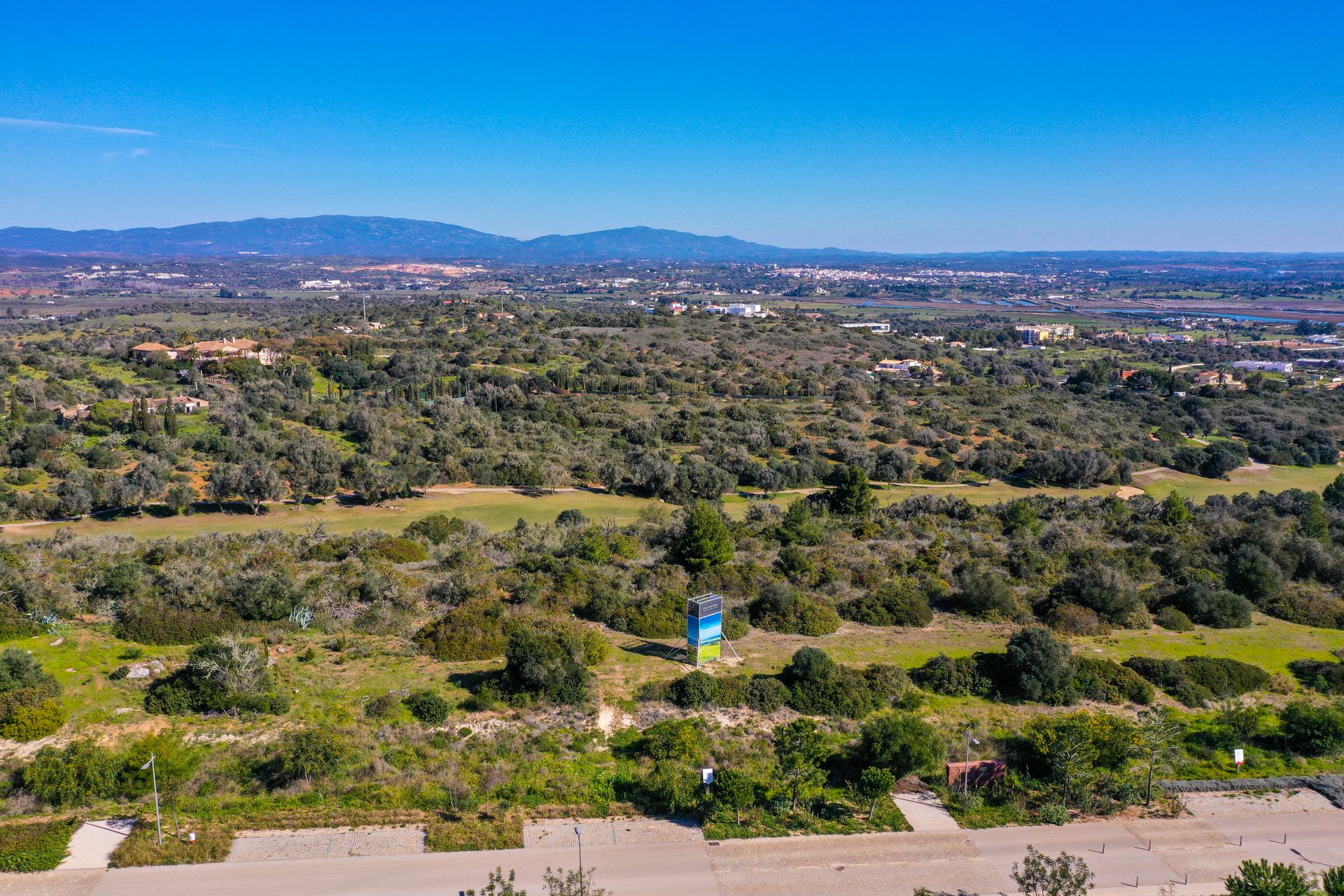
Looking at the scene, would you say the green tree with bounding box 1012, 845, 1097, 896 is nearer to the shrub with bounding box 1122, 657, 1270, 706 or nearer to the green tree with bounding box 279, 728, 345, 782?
the shrub with bounding box 1122, 657, 1270, 706

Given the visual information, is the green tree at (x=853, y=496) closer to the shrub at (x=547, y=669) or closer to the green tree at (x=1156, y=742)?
the green tree at (x=1156, y=742)

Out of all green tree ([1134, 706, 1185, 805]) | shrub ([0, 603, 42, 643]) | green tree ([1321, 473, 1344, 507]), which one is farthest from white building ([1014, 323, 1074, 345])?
shrub ([0, 603, 42, 643])

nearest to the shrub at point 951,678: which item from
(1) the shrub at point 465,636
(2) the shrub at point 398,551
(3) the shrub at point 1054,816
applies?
(3) the shrub at point 1054,816

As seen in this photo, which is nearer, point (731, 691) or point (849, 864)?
point (849, 864)

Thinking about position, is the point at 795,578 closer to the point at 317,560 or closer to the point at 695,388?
the point at 317,560

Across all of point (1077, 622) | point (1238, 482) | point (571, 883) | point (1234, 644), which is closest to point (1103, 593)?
point (1077, 622)

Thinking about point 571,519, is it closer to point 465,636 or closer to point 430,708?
point 465,636
